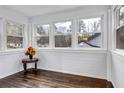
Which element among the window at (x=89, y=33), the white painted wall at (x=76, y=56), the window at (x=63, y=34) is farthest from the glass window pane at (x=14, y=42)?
the window at (x=89, y=33)

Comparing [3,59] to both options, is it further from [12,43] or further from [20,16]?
[20,16]

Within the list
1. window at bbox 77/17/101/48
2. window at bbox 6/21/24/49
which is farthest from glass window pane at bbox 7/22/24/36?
window at bbox 77/17/101/48

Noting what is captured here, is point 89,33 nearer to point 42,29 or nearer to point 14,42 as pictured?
point 42,29

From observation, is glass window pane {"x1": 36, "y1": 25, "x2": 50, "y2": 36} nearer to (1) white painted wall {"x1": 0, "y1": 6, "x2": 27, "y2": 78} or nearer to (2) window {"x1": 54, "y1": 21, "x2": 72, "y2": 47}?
(2) window {"x1": 54, "y1": 21, "x2": 72, "y2": 47}

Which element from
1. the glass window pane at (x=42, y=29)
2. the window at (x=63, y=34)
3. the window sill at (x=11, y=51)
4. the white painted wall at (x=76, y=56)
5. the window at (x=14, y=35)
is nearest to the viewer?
the white painted wall at (x=76, y=56)

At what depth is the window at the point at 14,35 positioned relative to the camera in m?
3.62

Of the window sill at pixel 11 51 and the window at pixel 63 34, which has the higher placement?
the window at pixel 63 34

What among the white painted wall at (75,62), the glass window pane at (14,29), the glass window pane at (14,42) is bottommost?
the white painted wall at (75,62)

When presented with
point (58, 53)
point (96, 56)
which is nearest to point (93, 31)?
point (96, 56)

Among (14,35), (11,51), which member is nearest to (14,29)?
(14,35)

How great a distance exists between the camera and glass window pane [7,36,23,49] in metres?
3.63

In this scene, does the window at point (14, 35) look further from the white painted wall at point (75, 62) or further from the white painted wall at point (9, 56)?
the white painted wall at point (75, 62)

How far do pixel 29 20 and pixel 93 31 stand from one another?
2.67 meters

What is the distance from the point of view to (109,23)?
2902 millimetres
